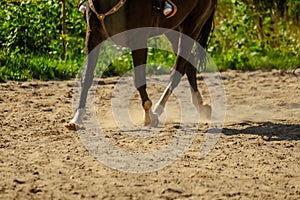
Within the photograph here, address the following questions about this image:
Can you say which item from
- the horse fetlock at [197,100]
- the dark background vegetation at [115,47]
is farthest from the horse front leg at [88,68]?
the dark background vegetation at [115,47]

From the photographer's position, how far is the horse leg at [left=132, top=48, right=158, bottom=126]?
696cm

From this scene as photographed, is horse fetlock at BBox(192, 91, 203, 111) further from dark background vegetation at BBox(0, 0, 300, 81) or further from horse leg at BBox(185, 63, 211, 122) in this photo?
dark background vegetation at BBox(0, 0, 300, 81)

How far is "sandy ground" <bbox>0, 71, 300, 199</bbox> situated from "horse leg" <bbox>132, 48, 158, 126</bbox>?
25cm

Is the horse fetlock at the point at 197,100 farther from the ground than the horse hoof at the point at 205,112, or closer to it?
farther from the ground

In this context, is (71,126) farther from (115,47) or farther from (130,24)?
(115,47)

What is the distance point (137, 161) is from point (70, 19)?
581 cm

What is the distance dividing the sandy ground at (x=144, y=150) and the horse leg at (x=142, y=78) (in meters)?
0.25

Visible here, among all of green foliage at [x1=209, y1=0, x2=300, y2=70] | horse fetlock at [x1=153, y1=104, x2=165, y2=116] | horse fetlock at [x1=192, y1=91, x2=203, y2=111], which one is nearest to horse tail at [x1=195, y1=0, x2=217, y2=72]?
horse fetlock at [x1=192, y1=91, x2=203, y2=111]

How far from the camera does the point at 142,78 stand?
23.1 ft

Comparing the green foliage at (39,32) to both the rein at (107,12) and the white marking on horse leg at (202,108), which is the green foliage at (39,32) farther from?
the rein at (107,12)

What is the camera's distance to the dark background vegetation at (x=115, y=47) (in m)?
10.1

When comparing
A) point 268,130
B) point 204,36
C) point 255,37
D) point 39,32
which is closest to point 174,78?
point 204,36

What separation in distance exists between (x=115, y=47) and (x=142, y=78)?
3.92 metres

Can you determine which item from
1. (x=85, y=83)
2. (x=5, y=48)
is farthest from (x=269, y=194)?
(x=5, y=48)
